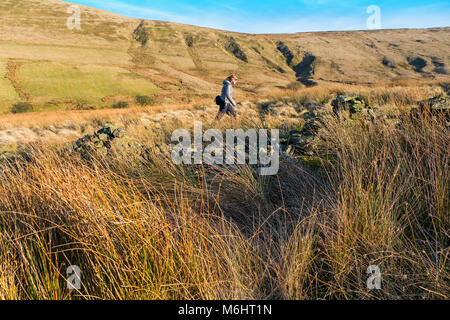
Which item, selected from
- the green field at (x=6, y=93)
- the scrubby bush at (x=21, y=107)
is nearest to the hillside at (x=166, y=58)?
the green field at (x=6, y=93)

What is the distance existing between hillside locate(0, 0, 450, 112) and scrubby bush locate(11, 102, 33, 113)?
3.21ft

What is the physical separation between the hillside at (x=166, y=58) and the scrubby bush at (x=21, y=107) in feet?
3.21

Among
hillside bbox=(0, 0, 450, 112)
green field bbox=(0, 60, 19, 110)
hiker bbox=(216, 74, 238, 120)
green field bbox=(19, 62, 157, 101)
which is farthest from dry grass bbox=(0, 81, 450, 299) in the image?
green field bbox=(19, 62, 157, 101)

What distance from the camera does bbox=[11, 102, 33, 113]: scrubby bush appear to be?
29.6 m

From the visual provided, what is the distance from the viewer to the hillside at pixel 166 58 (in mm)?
42469

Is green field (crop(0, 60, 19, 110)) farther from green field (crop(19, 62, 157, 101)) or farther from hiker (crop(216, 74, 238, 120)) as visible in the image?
hiker (crop(216, 74, 238, 120))

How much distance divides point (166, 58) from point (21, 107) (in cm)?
5901

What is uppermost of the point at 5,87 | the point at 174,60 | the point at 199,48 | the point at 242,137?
the point at 199,48

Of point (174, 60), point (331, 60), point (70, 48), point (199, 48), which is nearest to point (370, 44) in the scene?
point (331, 60)

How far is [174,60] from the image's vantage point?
81.6 meters

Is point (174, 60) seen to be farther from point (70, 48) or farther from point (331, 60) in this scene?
point (331, 60)

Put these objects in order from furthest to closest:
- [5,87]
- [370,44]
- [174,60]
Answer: [370,44] → [174,60] → [5,87]

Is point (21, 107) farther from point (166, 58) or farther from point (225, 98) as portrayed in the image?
point (166, 58)
